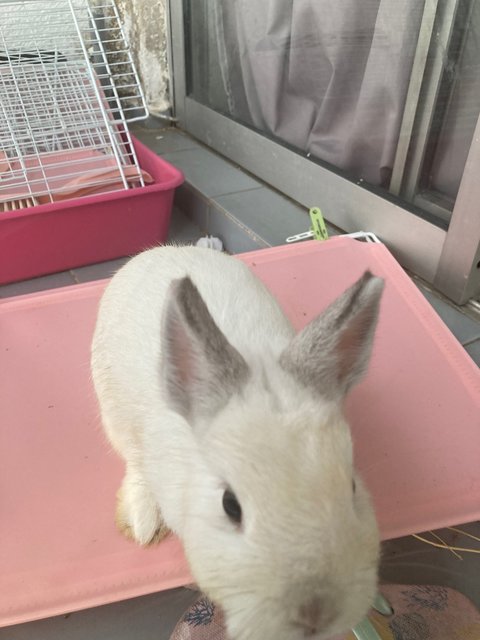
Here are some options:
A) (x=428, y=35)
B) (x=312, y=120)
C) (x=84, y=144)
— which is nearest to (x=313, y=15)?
(x=312, y=120)

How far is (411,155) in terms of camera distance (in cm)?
194

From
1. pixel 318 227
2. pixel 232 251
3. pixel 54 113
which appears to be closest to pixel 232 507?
pixel 318 227

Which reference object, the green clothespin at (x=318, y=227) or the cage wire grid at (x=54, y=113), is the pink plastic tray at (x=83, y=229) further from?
the green clothespin at (x=318, y=227)

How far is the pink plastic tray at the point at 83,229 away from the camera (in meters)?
1.88

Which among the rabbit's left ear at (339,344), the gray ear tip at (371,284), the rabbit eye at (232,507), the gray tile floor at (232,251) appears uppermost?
the gray ear tip at (371,284)

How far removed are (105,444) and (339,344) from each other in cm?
71

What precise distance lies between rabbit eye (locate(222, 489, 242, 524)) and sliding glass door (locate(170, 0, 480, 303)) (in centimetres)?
123

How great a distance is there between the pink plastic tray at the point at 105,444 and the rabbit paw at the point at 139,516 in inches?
0.8

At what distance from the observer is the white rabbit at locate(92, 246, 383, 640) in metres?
0.68

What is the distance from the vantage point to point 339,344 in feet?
2.85

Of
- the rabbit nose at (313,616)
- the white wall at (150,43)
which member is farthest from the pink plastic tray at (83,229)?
the rabbit nose at (313,616)

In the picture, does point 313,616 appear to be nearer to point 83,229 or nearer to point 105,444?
point 105,444

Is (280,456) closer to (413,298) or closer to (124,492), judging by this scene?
(124,492)

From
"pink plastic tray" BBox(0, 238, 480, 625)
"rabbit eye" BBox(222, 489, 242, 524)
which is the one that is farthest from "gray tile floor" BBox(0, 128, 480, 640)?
"rabbit eye" BBox(222, 489, 242, 524)
